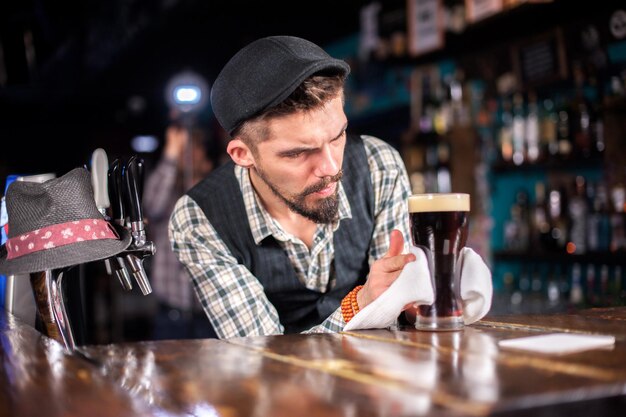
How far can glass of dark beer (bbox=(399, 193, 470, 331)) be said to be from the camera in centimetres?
133

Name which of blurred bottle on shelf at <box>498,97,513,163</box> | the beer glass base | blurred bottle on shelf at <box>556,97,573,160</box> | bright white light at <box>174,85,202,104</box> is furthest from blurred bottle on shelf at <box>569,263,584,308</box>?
bright white light at <box>174,85,202,104</box>

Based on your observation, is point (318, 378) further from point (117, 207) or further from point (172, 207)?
point (172, 207)

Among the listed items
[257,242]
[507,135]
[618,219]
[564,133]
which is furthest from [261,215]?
[507,135]

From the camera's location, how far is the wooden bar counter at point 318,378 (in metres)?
0.72

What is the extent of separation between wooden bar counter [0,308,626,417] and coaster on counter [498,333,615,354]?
0.02m

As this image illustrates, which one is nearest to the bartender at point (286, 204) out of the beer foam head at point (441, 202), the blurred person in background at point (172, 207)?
the beer foam head at point (441, 202)

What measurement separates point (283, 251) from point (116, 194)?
590 mm

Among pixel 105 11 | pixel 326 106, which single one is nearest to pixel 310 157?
pixel 326 106

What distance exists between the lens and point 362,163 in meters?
2.10

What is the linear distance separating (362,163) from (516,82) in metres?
2.41

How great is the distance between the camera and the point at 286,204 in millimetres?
1905

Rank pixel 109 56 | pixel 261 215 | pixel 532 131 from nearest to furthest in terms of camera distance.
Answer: pixel 261 215 → pixel 532 131 → pixel 109 56

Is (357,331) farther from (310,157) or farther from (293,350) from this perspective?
(310,157)

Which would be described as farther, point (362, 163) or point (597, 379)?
point (362, 163)
